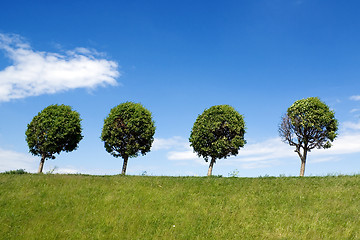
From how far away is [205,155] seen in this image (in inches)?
1522

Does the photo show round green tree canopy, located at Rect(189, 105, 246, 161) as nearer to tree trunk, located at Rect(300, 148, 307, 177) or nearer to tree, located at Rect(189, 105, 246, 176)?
tree, located at Rect(189, 105, 246, 176)

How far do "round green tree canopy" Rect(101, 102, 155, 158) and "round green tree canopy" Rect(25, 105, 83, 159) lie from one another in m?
4.13

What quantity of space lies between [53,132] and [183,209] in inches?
967

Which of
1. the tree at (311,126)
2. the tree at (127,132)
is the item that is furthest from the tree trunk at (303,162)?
the tree at (127,132)

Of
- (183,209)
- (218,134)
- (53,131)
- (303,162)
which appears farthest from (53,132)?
(303,162)

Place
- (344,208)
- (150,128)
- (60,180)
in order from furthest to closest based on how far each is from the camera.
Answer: (150,128)
(60,180)
(344,208)

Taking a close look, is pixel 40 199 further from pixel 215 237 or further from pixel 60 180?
pixel 215 237

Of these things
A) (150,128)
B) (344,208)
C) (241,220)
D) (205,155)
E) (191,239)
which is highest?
(150,128)

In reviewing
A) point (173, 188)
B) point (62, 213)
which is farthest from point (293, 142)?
point (62, 213)

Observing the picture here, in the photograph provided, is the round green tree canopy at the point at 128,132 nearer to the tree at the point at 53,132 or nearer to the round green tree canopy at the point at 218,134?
the tree at the point at 53,132

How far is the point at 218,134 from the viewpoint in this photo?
3841cm

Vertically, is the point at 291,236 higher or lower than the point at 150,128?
lower

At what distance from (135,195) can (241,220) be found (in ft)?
27.2

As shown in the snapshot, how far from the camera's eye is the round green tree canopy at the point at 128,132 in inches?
1476
